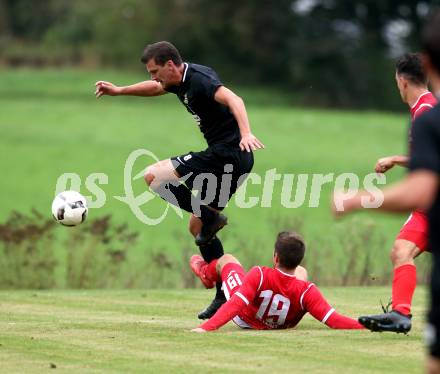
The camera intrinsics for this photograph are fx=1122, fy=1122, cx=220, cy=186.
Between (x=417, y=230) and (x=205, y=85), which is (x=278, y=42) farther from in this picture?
(x=417, y=230)

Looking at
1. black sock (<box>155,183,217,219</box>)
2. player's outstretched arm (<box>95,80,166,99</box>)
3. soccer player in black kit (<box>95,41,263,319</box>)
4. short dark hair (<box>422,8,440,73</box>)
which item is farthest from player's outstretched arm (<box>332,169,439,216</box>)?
player's outstretched arm (<box>95,80,166,99</box>)

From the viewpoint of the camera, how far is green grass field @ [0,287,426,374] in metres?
8.06

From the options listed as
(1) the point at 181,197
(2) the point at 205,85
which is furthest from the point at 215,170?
(2) the point at 205,85

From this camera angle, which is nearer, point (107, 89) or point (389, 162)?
point (389, 162)

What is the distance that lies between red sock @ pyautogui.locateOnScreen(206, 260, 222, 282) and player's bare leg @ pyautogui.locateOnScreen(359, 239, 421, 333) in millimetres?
2156

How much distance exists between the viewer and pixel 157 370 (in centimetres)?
787

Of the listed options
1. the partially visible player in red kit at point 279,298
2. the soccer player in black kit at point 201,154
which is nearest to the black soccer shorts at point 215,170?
the soccer player in black kit at point 201,154

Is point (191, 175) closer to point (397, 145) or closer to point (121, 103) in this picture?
point (397, 145)

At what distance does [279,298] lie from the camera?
9758 millimetres

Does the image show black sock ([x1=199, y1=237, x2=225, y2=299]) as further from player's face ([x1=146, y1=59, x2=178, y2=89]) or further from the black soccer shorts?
player's face ([x1=146, y1=59, x2=178, y2=89])

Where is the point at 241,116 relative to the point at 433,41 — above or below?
below

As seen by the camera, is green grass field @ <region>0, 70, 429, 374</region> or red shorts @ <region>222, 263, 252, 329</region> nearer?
green grass field @ <region>0, 70, 429, 374</region>

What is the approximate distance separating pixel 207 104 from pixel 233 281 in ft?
5.92

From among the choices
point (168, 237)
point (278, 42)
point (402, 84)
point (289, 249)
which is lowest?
point (168, 237)
